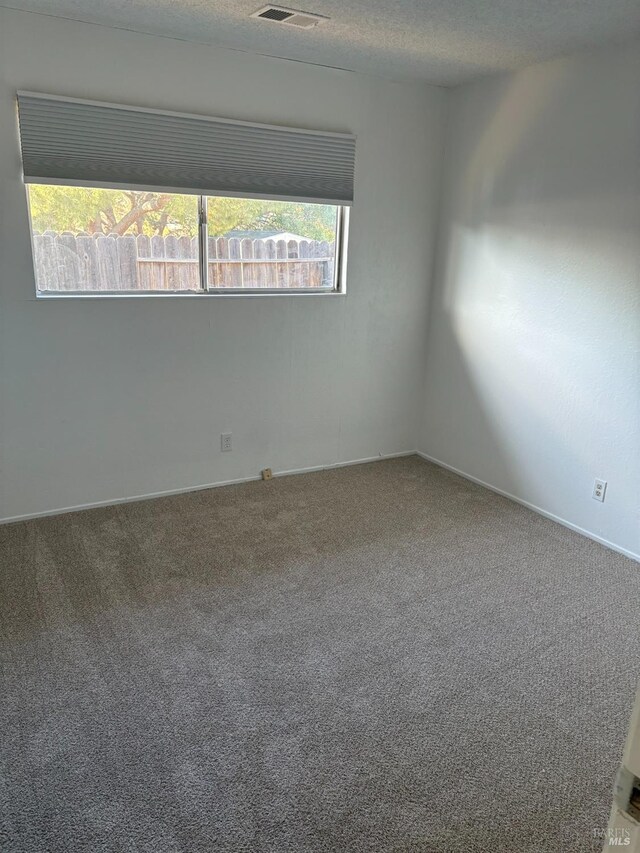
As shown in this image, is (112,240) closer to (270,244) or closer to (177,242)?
(177,242)

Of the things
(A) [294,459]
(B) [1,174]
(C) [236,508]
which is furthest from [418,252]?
(B) [1,174]

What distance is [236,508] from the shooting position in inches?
139

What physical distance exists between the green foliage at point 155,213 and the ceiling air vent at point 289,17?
96 centimetres

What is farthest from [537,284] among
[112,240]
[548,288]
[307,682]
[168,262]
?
[307,682]

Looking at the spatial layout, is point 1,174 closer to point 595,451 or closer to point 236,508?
point 236,508

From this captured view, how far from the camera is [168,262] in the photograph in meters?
3.37

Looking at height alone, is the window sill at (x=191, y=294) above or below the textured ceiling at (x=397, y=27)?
below

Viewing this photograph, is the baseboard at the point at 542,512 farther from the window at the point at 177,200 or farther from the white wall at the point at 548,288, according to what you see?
the window at the point at 177,200

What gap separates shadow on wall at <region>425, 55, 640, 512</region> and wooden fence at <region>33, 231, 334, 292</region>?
1.01 meters

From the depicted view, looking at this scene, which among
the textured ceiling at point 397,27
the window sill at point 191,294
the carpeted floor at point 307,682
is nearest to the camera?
the carpeted floor at point 307,682

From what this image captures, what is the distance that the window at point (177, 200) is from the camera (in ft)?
9.68

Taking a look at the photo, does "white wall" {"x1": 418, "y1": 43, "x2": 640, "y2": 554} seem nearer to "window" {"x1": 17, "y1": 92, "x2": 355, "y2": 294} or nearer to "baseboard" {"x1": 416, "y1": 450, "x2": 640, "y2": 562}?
"baseboard" {"x1": 416, "y1": 450, "x2": 640, "y2": 562}

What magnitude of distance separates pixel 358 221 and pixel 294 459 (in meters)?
1.63

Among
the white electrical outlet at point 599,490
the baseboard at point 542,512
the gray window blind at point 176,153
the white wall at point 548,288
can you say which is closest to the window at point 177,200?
the gray window blind at point 176,153
